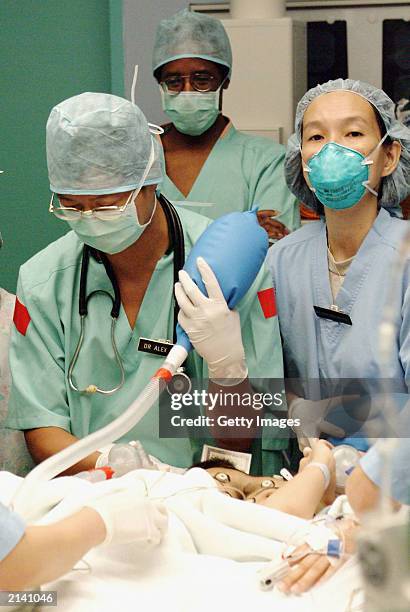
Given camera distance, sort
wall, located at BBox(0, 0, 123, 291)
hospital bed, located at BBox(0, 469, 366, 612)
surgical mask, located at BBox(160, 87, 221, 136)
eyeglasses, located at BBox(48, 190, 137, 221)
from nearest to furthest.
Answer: hospital bed, located at BBox(0, 469, 366, 612) → eyeglasses, located at BBox(48, 190, 137, 221) → surgical mask, located at BBox(160, 87, 221, 136) → wall, located at BBox(0, 0, 123, 291)

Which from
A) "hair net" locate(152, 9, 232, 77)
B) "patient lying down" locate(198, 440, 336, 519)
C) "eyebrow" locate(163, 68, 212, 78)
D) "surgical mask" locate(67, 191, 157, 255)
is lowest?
"patient lying down" locate(198, 440, 336, 519)

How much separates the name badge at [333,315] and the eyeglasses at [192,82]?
111cm

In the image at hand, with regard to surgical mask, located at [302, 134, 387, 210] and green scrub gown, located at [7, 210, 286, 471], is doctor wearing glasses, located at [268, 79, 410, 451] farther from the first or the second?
green scrub gown, located at [7, 210, 286, 471]

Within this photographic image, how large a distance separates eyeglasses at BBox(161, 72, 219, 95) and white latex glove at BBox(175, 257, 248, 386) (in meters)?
1.27

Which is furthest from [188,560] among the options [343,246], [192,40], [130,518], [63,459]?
[192,40]

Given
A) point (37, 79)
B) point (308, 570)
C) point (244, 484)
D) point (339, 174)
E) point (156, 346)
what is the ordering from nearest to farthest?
point (308, 570)
point (244, 484)
point (156, 346)
point (339, 174)
point (37, 79)

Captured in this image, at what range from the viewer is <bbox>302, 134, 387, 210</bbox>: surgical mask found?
230cm

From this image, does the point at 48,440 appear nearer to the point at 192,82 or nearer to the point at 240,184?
the point at 240,184

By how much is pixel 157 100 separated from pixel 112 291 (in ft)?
6.35

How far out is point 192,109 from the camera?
3.13 metres

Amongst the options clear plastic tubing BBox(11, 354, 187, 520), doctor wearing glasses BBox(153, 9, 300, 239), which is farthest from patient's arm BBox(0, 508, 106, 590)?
doctor wearing glasses BBox(153, 9, 300, 239)

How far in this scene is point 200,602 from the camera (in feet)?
4.87

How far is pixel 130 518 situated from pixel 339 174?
3.61 ft

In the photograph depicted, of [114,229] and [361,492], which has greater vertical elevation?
[114,229]
